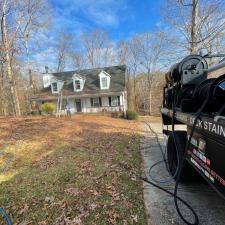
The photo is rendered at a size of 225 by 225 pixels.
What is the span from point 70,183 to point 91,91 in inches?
710

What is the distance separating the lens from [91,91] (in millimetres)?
21078

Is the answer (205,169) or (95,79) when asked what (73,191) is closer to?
(205,169)

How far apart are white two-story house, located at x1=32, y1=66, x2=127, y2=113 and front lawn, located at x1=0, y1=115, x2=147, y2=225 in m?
14.6

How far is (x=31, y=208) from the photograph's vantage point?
2846mm

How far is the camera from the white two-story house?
67.3ft

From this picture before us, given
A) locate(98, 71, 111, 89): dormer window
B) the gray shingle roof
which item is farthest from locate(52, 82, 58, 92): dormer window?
locate(98, 71, 111, 89): dormer window

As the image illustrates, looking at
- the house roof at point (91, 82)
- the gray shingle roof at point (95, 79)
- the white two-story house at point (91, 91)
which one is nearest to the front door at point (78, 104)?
the white two-story house at point (91, 91)

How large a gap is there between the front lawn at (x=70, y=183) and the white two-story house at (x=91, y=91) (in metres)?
14.6

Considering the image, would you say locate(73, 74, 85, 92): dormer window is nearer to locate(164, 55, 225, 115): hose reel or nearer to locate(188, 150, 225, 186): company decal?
locate(164, 55, 225, 115): hose reel

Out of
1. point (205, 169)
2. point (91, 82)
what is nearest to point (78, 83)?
point (91, 82)

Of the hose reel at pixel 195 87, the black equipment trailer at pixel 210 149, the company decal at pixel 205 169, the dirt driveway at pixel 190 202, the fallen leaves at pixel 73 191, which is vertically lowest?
the dirt driveway at pixel 190 202

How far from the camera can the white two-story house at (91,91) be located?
20.5m

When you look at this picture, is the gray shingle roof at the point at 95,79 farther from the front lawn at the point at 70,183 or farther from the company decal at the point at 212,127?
the company decal at the point at 212,127

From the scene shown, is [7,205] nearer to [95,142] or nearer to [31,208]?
[31,208]
